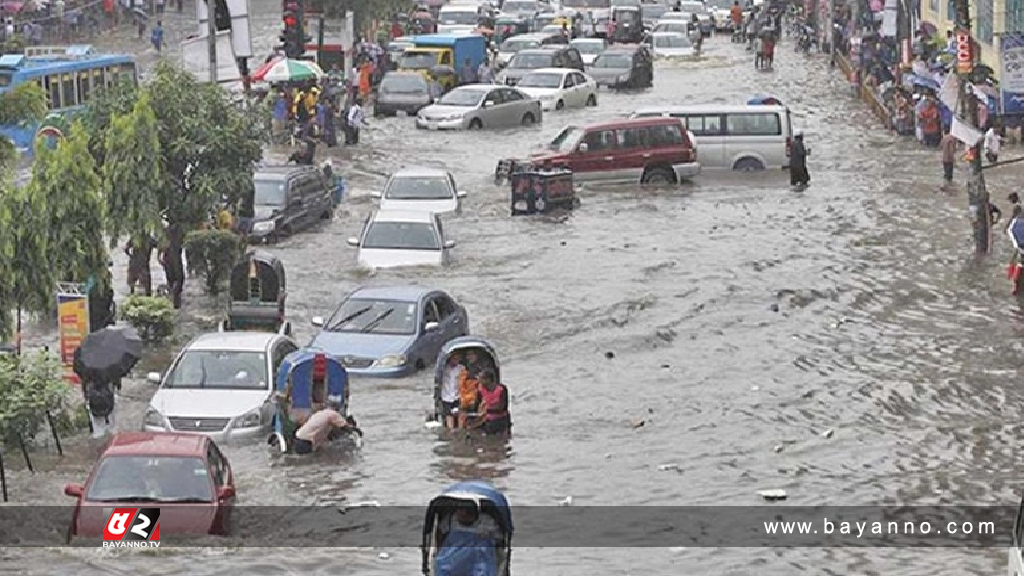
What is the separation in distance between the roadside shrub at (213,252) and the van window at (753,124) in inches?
598

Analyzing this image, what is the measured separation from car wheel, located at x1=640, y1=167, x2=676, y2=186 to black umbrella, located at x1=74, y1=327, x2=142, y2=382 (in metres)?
21.2

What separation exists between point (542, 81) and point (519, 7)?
26.8m

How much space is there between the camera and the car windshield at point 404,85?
187 ft

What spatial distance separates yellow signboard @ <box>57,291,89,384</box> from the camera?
2597cm

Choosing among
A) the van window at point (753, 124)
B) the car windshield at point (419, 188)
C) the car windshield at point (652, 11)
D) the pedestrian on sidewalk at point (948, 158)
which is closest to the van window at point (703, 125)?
the van window at point (753, 124)

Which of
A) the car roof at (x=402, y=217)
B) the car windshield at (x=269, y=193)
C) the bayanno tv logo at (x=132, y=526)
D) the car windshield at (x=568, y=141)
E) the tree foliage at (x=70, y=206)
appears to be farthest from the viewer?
the car windshield at (x=568, y=141)

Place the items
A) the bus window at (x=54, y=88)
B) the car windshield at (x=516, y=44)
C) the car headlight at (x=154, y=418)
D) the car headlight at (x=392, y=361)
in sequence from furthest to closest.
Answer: the car windshield at (x=516, y=44) → the bus window at (x=54, y=88) → the car headlight at (x=392, y=361) → the car headlight at (x=154, y=418)

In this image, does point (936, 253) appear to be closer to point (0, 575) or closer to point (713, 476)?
point (713, 476)

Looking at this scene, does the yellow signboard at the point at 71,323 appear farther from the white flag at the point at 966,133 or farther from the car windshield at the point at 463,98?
the car windshield at the point at 463,98

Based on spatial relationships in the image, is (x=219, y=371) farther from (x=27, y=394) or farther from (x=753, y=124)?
(x=753, y=124)

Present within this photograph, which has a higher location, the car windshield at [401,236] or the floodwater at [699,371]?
the car windshield at [401,236]

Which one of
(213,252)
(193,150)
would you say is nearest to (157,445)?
(193,150)

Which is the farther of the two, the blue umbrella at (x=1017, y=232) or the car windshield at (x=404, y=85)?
→ the car windshield at (x=404, y=85)

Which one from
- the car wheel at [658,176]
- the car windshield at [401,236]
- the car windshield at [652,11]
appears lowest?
the car wheel at [658,176]
